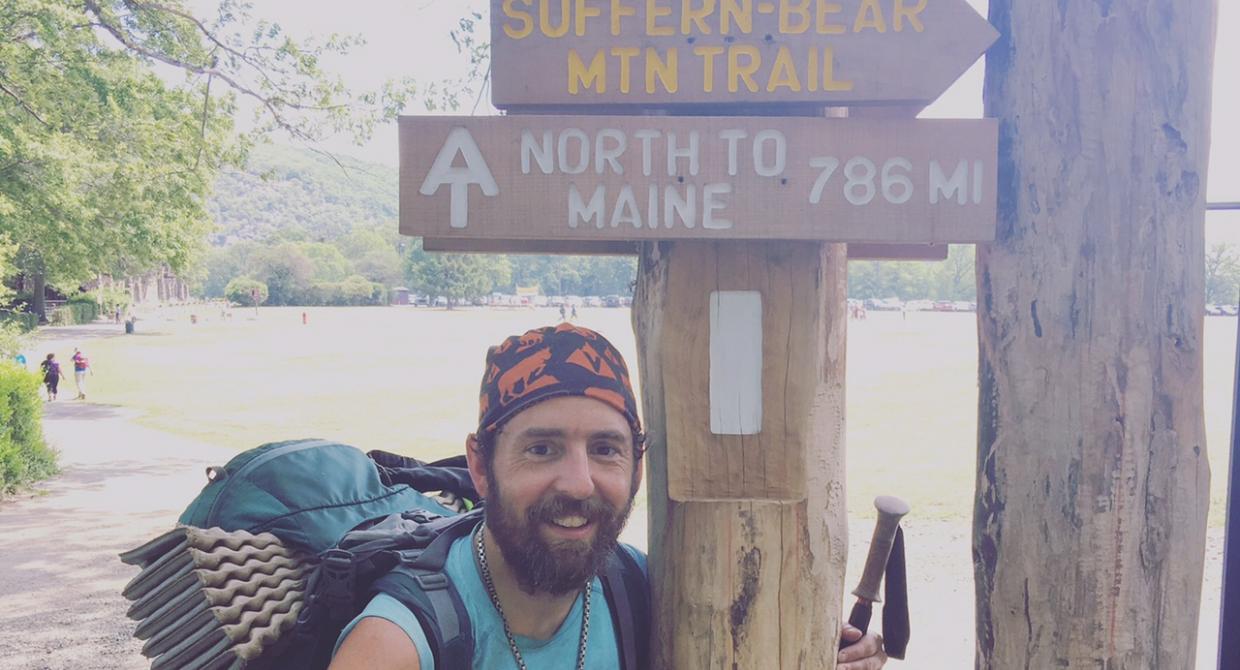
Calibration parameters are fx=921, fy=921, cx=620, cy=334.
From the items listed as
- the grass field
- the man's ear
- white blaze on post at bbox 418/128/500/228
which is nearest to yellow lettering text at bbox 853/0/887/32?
white blaze on post at bbox 418/128/500/228

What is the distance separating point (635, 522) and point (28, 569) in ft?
18.2

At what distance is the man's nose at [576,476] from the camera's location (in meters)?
1.81

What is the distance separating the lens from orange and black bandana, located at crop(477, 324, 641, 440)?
185 cm

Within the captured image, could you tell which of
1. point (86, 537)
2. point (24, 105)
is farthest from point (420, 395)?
point (86, 537)

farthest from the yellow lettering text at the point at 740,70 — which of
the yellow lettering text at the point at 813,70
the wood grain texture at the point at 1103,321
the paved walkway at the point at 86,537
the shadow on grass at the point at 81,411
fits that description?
the shadow on grass at the point at 81,411

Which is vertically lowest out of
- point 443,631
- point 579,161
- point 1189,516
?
point 443,631

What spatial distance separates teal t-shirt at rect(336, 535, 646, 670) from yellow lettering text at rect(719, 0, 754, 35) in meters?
1.17

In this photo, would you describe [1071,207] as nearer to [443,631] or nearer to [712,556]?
[712,556]

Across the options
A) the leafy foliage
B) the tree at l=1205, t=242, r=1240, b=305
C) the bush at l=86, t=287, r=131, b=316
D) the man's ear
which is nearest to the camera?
the man's ear

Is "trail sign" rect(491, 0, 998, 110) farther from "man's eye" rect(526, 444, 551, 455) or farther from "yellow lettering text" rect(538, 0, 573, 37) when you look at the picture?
"man's eye" rect(526, 444, 551, 455)

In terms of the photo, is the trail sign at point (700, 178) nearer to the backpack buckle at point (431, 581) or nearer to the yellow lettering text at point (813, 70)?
the yellow lettering text at point (813, 70)

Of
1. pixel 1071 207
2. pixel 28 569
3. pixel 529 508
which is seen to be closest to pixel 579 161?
pixel 529 508

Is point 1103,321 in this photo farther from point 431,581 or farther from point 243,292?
point 243,292

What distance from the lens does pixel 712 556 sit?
1.85 m
